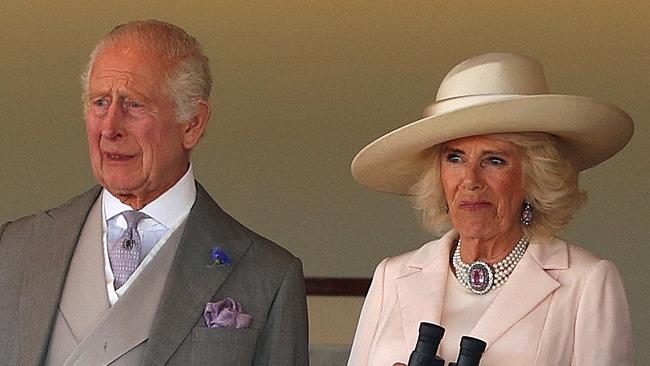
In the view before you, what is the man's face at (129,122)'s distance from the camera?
3.56 m

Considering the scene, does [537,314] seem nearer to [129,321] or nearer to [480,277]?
[480,277]

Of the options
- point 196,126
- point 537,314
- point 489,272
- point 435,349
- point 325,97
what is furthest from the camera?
point 325,97

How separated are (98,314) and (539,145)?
1.08 meters

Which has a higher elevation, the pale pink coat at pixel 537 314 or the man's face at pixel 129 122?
the man's face at pixel 129 122

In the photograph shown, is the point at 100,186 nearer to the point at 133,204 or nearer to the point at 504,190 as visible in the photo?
the point at 133,204

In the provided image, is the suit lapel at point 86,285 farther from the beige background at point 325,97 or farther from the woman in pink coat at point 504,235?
the beige background at point 325,97

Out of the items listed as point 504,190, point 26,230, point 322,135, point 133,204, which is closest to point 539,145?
point 504,190

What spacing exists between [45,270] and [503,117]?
1.10 m

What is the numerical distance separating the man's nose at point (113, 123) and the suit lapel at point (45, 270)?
10.1 inches

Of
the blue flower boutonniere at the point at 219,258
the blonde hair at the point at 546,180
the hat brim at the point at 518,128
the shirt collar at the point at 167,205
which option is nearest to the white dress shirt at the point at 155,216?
the shirt collar at the point at 167,205

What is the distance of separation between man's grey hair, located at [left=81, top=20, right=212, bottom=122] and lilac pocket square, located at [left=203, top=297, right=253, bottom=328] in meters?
0.45

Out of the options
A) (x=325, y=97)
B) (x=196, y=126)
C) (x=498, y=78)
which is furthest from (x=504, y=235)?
(x=325, y=97)

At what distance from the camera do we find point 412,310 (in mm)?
3627

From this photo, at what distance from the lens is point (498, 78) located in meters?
3.63
